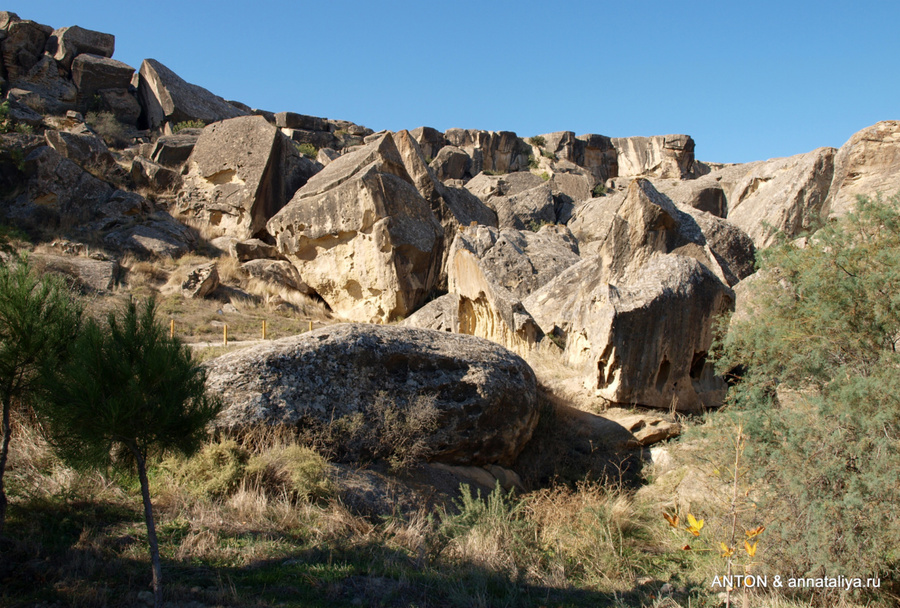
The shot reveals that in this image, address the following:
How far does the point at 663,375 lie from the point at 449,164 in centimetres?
3375

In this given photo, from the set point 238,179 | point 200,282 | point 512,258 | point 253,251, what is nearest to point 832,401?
point 512,258

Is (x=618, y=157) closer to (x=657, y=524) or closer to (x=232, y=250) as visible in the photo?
(x=232, y=250)

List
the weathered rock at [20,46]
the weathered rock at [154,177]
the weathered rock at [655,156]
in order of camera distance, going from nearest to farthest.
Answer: the weathered rock at [154,177], the weathered rock at [20,46], the weathered rock at [655,156]

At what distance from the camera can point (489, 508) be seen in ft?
19.9

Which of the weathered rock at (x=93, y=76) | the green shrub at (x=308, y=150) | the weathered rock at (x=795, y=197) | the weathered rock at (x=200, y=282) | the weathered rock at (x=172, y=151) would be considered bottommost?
the weathered rock at (x=200, y=282)

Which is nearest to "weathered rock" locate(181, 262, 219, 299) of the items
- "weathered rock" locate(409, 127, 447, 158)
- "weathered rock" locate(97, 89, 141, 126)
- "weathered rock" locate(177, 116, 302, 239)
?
"weathered rock" locate(177, 116, 302, 239)

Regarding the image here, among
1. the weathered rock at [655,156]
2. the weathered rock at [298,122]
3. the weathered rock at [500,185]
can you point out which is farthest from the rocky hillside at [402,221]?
the weathered rock at [655,156]

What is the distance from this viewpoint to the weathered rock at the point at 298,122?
39375 millimetres

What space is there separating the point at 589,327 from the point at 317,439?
4897 millimetres

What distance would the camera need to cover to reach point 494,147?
48.5 metres

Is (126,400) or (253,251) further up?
(253,251)

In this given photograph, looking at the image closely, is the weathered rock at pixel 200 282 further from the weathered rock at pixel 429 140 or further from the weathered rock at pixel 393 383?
the weathered rock at pixel 429 140

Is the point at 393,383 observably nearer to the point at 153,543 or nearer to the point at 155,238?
the point at 153,543

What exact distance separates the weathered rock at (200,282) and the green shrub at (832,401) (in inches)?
567
